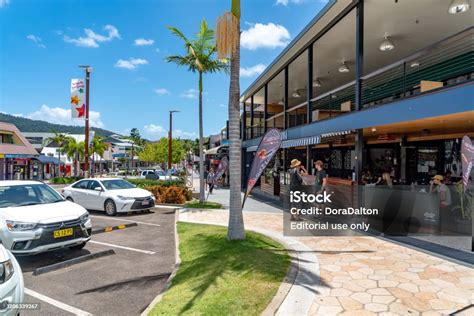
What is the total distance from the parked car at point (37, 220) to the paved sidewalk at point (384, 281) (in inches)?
194

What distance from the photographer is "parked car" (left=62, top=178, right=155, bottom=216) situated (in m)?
11.6

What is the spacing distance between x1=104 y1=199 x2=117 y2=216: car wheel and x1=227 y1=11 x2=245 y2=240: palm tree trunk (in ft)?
21.0

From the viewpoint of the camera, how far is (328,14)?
9.95m

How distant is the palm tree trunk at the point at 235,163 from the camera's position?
696cm

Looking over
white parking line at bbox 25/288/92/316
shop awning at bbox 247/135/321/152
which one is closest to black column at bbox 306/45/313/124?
shop awning at bbox 247/135/321/152

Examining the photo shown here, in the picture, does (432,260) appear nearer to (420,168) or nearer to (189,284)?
(189,284)

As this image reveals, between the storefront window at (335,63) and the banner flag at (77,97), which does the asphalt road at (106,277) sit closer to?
the storefront window at (335,63)

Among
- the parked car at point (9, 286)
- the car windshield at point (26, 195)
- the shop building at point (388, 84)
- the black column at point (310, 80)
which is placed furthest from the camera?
the black column at point (310, 80)

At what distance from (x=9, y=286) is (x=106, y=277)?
2.18m

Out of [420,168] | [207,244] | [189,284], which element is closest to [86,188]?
[207,244]

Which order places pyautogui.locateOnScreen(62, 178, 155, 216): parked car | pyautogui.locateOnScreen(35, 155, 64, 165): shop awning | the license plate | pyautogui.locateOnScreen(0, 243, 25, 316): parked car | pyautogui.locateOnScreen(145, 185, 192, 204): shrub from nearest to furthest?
pyautogui.locateOnScreen(0, 243, 25, 316): parked car
the license plate
pyautogui.locateOnScreen(62, 178, 155, 216): parked car
pyautogui.locateOnScreen(145, 185, 192, 204): shrub
pyautogui.locateOnScreen(35, 155, 64, 165): shop awning

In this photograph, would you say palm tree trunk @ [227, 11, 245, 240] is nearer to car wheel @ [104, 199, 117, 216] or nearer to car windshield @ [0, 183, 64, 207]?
car windshield @ [0, 183, 64, 207]

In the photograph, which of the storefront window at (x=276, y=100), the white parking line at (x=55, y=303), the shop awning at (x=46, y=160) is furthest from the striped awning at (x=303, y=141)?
the shop awning at (x=46, y=160)

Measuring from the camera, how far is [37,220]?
19.3 feet
